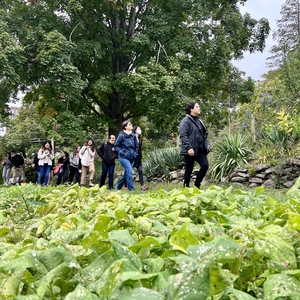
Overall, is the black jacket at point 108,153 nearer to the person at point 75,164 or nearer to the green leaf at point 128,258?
the person at point 75,164

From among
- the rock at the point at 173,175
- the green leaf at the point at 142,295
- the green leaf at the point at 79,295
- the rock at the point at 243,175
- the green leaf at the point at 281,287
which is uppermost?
the green leaf at the point at 142,295

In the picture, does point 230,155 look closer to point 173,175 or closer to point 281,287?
point 173,175

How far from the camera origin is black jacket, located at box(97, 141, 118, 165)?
32.0 ft

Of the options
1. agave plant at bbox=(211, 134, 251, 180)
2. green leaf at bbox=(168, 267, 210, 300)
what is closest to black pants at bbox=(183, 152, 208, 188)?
agave plant at bbox=(211, 134, 251, 180)

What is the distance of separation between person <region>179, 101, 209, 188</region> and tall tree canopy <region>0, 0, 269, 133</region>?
316 inches

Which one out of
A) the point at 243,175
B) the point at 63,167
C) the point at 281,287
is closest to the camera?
the point at 281,287

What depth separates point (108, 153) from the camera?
9.82m

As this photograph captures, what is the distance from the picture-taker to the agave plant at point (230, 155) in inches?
386

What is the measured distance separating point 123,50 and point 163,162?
6473 millimetres

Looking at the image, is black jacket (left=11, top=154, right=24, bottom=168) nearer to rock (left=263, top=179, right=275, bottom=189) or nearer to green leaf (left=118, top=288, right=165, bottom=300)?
rock (left=263, top=179, right=275, bottom=189)

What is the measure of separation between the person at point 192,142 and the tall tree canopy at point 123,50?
8028 millimetres

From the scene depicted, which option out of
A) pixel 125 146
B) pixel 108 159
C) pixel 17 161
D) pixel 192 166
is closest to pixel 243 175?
pixel 125 146

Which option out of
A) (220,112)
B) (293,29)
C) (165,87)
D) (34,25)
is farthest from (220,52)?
(293,29)

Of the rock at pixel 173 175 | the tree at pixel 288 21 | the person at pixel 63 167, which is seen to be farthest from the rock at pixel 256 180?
the tree at pixel 288 21
